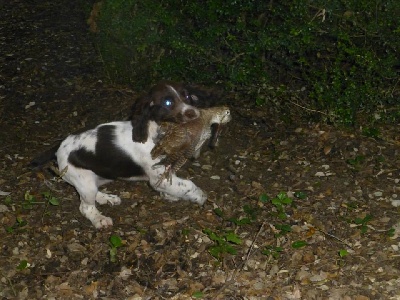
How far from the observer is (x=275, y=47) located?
20.6 ft

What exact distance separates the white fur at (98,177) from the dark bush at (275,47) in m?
1.37

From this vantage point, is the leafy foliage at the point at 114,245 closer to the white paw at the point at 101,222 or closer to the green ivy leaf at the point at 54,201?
the white paw at the point at 101,222

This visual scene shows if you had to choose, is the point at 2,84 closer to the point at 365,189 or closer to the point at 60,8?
the point at 60,8

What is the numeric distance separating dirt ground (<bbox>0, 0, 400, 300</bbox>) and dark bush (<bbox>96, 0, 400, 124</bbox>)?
1.31ft

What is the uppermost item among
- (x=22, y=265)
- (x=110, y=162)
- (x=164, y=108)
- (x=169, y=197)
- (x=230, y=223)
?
(x=164, y=108)

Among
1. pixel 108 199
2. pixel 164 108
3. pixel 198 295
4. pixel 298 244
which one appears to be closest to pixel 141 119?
pixel 164 108

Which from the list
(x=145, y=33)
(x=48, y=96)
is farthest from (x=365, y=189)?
(x=48, y=96)

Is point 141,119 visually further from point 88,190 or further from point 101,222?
point 101,222

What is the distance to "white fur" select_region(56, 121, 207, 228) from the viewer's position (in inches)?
220

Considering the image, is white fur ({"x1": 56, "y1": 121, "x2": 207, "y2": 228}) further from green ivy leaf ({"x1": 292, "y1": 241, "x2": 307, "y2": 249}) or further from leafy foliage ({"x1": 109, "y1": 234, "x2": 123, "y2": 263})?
green ivy leaf ({"x1": 292, "y1": 241, "x2": 307, "y2": 249})

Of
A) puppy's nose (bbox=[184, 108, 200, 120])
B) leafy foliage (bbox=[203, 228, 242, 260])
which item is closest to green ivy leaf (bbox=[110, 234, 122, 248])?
leafy foliage (bbox=[203, 228, 242, 260])

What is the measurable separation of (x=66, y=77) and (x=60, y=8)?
9.39 ft

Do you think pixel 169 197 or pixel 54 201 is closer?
pixel 54 201

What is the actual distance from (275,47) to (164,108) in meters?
1.58
